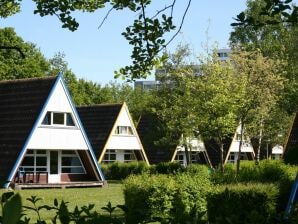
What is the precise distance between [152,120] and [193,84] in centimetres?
1120

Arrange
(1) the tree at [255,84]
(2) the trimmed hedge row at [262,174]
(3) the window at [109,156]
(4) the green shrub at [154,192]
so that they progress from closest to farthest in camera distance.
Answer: (4) the green shrub at [154,192] → (2) the trimmed hedge row at [262,174] → (1) the tree at [255,84] → (3) the window at [109,156]

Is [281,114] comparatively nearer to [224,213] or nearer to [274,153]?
[274,153]

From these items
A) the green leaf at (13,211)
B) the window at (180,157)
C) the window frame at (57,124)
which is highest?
the window frame at (57,124)

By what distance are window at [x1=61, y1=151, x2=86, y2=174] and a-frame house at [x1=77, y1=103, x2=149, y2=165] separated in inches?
232

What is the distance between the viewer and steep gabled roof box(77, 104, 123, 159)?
43.2 m

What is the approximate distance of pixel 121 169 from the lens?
41781mm

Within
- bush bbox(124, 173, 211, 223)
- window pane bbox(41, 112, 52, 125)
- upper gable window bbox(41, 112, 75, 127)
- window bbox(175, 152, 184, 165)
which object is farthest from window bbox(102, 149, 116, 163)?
bush bbox(124, 173, 211, 223)

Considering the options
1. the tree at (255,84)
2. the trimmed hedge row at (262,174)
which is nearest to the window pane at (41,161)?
the tree at (255,84)

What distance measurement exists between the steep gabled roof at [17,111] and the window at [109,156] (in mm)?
13502

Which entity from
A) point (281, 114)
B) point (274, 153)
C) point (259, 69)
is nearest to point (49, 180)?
point (259, 69)

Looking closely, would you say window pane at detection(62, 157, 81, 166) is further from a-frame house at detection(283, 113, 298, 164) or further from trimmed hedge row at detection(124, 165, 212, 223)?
trimmed hedge row at detection(124, 165, 212, 223)

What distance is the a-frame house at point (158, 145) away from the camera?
1726 inches

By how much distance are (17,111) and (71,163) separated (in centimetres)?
551

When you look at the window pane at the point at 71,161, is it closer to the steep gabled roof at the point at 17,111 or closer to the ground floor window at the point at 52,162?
the ground floor window at the point at 52,162
